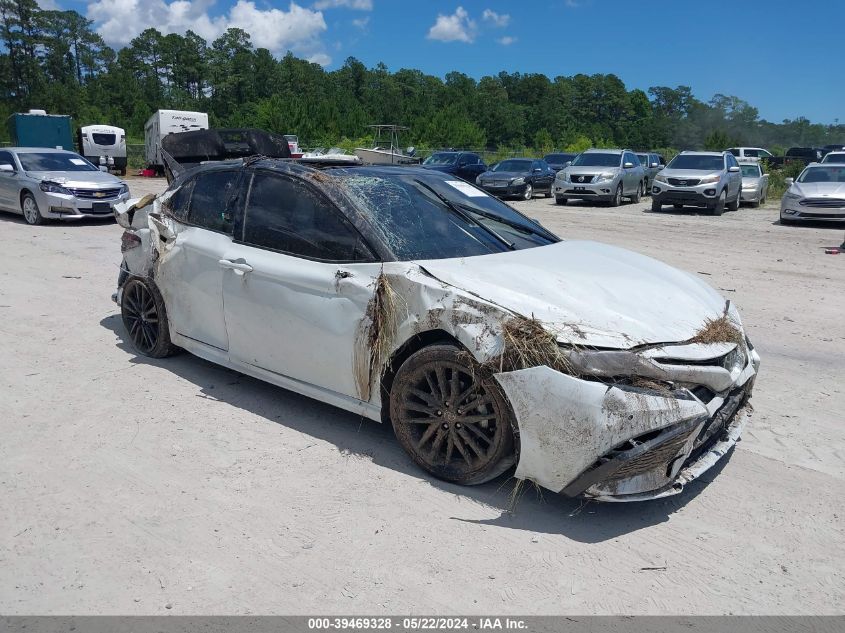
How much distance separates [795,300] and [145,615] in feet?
27.8

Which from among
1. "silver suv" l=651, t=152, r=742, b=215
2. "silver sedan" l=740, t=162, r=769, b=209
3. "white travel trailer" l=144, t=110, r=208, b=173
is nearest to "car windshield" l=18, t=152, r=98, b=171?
"silver suv" l=651, t=152, r=742, b=215

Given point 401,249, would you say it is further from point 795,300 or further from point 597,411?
point 795,300

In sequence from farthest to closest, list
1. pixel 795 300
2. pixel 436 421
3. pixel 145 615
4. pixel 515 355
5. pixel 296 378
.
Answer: pixel 795 300
pixel 296 378
pixel 436 421
pixel 515 355
pixel 145 615

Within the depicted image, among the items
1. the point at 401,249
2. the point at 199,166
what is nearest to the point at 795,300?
the point at 401,249

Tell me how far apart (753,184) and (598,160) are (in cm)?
522

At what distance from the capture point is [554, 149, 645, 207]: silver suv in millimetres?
23562

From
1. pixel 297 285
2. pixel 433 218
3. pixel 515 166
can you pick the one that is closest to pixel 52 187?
pixel 297 285

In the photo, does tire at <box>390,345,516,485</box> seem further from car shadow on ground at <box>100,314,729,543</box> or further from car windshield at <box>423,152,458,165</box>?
car windshield at <box>423,152,458,165</box>

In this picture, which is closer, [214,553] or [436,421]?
[214,553]

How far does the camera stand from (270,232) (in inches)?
191

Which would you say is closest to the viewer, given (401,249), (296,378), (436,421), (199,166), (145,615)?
(145,615)

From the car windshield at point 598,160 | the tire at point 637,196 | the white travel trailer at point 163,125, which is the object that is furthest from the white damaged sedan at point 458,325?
the white travel trailer at point 163,125

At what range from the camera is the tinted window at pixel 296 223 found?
4414 millimetres

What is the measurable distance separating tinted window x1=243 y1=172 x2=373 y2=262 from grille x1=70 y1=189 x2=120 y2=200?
11.6m
